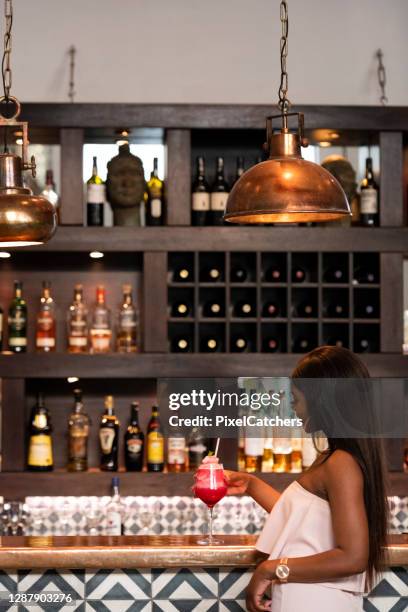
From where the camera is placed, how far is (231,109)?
3.98 metres

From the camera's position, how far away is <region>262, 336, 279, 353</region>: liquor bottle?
413 centimetres

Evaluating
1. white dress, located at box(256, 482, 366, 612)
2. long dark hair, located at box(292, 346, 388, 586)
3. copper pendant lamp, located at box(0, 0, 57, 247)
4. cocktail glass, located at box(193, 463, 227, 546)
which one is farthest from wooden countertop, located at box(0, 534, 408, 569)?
copper pendant lamp, located at box(0, 0, 57, 247)

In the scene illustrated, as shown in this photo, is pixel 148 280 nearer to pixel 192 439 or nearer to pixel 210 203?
pixel 210 203

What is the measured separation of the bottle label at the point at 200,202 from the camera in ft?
13.2

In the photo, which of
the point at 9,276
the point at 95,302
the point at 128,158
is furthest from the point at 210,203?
the point at 9,276

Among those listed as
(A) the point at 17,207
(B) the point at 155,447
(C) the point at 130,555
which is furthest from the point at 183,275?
(A) the point at 17,207

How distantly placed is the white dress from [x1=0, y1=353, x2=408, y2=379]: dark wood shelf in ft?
5.62

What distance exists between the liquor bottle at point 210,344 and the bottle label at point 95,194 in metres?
0.75

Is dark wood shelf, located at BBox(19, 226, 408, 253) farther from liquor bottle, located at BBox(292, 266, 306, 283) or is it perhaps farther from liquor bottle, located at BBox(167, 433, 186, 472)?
liquor bottle, located at BBox(167, 433, 186, 472)

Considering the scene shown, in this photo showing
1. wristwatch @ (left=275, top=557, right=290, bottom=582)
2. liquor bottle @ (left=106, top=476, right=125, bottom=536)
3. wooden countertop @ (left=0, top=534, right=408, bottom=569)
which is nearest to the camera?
wristwatch @ (left=275, top=557, right=290, bottom=582)

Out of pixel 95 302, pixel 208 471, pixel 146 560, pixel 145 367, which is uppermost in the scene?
pixel 95 302

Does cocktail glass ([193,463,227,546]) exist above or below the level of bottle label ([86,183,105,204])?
below

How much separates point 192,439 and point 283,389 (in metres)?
0.48

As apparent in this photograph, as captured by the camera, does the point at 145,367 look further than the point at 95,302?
No
